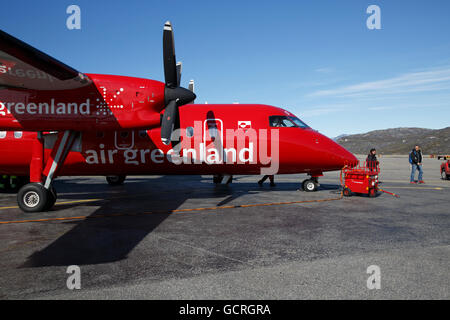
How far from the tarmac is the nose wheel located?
0.50 metres

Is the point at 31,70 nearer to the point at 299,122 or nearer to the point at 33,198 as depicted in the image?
the point at 33,198

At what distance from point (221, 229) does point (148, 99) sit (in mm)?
4957

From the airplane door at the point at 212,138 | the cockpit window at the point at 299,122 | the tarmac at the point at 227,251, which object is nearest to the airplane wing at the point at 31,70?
the tarmac at the point at 227,251

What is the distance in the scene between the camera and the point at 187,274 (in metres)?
4.51

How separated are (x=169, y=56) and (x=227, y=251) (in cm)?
641

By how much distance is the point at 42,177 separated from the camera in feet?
33.4

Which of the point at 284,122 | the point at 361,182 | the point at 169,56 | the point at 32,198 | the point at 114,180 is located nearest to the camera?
A: the point at 169,56

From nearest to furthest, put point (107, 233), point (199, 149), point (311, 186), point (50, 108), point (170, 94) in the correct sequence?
point (107, 233) < point (50, 108) < point (170, 94) < point (199, 149) < point (311, 186)

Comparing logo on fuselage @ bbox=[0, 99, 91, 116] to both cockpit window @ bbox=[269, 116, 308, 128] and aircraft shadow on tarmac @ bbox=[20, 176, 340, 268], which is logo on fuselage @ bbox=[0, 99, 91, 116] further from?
cockpit window @ bbox=[269, 116, 308, 128]

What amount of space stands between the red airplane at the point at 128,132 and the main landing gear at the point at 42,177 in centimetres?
3

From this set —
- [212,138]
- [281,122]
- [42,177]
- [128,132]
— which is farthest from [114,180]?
[281,122]

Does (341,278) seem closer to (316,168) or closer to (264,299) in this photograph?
(264,299)
